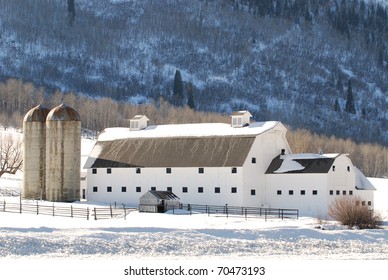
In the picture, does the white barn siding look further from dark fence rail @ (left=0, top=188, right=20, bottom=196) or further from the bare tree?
the bare tree

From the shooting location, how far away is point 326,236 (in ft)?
153

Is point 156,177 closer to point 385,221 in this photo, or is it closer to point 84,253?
point 385,221

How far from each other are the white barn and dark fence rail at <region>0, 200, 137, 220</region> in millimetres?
5794

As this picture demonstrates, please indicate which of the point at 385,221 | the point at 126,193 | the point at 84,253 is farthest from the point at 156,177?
the point at 84,253

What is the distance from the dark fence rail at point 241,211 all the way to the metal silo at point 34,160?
13.6 meters

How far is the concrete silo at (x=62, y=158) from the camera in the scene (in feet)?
230

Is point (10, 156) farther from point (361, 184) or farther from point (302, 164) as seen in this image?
point (361, 184)

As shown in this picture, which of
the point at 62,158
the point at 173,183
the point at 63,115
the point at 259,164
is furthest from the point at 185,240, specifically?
the point at 63,115

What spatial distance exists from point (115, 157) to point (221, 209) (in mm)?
12260

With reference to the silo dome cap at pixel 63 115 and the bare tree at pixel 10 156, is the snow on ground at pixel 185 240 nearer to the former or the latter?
the silo dome cap at pixel 63 115

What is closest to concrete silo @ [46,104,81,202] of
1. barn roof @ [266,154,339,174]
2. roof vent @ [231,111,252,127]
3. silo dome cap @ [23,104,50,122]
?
silo dome cap @ [23,104,50,122]

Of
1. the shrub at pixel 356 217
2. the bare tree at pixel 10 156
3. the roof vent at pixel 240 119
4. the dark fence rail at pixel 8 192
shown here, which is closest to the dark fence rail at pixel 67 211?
the roof vent at pixel 240 119

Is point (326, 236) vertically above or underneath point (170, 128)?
underneath

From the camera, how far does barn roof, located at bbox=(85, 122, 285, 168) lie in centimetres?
6756
